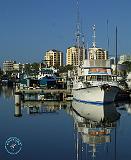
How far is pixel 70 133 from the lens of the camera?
35.5m

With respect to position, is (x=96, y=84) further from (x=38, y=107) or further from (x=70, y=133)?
(x=70, y=133)

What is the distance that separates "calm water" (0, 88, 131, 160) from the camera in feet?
85.5

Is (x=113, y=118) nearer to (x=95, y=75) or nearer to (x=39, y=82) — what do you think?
(x=95, y=75)

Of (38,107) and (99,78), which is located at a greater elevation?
(99,78)

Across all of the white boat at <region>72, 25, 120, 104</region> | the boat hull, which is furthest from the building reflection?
the boat hull

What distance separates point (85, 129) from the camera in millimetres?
37250

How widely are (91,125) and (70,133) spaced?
4862mm

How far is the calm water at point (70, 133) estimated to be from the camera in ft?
85.5

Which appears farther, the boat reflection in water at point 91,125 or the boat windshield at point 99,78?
the boat windshield at point 99,78

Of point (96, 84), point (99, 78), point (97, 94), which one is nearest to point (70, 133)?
point (97, 94)

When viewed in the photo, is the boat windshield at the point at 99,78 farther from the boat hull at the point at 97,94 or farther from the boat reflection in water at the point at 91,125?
the boat reflection in water at the point at 91,125

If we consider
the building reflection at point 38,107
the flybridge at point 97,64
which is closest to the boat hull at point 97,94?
the building reflection at point 38,107

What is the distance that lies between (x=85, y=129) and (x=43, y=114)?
1445 centimetres

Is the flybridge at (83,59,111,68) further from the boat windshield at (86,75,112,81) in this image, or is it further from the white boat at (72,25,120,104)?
the boat windshield at (86,75,112,81)
